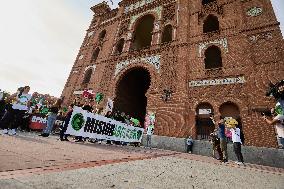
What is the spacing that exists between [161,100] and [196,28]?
5.77 m

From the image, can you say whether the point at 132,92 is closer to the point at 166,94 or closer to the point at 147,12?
the point at 166,94

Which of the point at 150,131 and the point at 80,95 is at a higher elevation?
the point at 80,95

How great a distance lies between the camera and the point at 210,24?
13.6 m

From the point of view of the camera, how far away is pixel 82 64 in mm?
17828

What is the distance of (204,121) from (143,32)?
36.6 feet

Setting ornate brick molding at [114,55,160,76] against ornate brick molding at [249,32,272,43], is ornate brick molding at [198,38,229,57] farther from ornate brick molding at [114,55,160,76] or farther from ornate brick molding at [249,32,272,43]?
ornate brick molding at [114,55,160,76]

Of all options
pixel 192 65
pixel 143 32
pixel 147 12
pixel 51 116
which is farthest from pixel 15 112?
pixel 143 32

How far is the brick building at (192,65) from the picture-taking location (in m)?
9.48

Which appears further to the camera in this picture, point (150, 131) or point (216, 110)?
point (150, 131)

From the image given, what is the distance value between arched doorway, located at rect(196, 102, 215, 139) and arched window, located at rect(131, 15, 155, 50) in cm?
847

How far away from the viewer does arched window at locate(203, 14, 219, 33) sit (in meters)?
13.2

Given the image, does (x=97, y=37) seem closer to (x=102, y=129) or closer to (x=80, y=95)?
(x=80, y=95)

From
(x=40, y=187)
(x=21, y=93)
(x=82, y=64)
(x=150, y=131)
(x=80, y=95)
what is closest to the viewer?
(x=40, y=187)

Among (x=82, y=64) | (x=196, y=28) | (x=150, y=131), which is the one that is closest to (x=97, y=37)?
(x=82, y=64)
